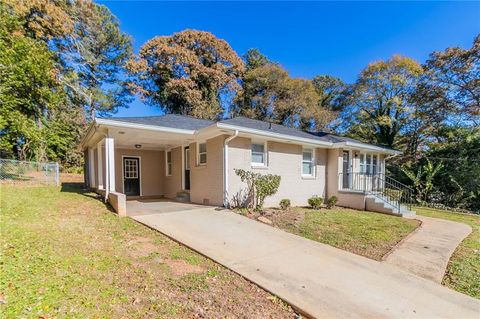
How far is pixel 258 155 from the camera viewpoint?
9.48 metres

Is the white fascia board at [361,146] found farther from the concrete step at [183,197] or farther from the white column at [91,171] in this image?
the white column at [91,171]

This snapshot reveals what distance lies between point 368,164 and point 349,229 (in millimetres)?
7901

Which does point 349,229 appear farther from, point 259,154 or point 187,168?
point 187,168

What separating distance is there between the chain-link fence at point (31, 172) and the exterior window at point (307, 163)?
44.9ft

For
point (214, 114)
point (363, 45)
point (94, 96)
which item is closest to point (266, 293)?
point (363, 45)

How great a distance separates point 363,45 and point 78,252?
16216mm

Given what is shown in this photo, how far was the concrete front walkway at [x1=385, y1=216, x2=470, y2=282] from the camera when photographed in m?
4.24

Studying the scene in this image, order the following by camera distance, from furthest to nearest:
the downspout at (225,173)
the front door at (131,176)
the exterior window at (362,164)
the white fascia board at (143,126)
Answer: the exterior window at (362,164), the front door at (131,176), the downspout at (225,173), the white fascia board at (143,126)

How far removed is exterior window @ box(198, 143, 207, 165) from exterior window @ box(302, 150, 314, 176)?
15.0 ft

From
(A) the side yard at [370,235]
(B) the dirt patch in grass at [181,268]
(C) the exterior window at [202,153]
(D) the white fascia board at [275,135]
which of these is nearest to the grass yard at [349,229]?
(A) the side yard at [370,235]

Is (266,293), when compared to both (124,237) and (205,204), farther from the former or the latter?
(205,204)

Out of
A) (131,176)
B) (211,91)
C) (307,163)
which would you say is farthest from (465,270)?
(211,91)

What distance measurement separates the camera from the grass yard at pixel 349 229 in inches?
210

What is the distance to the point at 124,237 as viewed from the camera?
17.2ft
